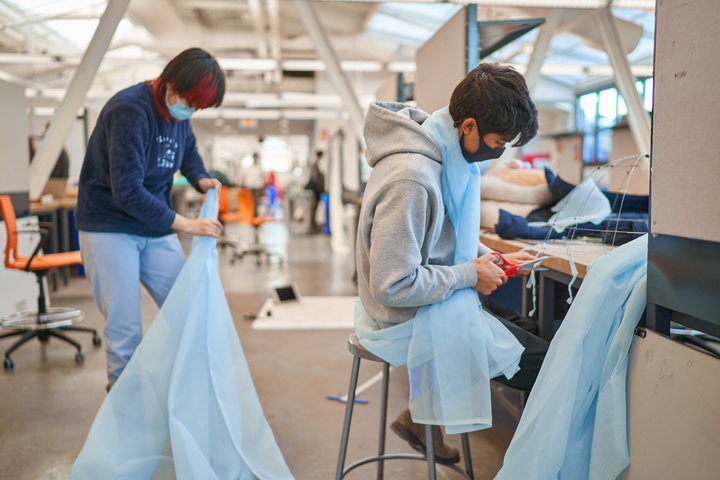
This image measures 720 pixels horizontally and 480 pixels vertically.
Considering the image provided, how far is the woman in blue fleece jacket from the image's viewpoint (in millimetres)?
2039

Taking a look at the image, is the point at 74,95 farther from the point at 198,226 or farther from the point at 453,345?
the point at 453,345

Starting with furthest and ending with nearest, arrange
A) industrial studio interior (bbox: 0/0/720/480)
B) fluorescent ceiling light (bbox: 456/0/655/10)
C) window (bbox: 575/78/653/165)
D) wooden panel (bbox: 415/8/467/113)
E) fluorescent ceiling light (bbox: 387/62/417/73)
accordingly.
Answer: window (bbox: 575/78/653/165)
fluorescent ceiling light (bbox: 387/62/417/73)
fluorescent ceiling light (bbox: 456/0/655/10)
wooden panel (bbox: 415/8/467/113)
industrial studio interior (bbox: 0/0/720/480)

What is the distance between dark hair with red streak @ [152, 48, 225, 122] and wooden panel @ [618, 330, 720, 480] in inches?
59.1

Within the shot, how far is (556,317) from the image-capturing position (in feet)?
7.47

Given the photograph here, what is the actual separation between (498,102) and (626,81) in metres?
4.28

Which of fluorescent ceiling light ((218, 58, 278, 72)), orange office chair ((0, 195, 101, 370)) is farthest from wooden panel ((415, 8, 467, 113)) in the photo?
fluorescent ceiling light ((218, 58, 278, 72))

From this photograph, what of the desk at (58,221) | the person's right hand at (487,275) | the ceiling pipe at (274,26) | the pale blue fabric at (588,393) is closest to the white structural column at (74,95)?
the desk at (58,221)

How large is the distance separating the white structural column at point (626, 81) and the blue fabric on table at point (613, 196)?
2.76 m

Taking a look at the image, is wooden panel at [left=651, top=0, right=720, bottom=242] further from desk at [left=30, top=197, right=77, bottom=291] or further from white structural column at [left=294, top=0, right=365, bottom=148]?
desk at [left=30, top=197, right=77, bottom=291]

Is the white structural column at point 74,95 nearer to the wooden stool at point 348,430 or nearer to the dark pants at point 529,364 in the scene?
the wooden stool at point 348,430

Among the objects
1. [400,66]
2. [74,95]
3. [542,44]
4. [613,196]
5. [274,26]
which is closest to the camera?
[613,196]

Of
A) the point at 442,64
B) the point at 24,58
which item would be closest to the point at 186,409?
the point at 442,64

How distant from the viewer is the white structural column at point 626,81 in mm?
5055

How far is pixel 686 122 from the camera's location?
1084 millimetres
